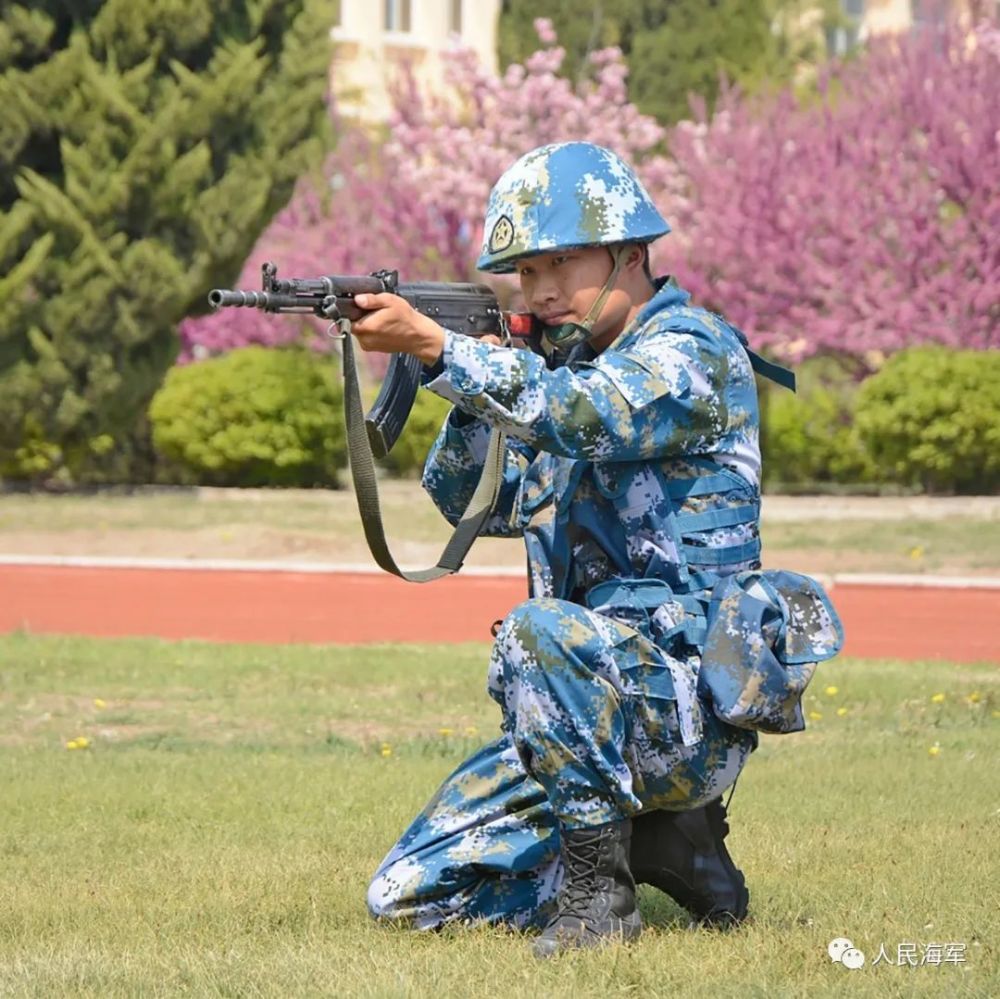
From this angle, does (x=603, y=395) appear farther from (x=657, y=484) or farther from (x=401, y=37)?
(x=401, y=37)

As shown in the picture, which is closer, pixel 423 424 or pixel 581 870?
pixel 581 870

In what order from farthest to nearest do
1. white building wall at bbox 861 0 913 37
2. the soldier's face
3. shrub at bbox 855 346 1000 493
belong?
white building wall at bbox 861 0 913 37 < shrub at bbox 855 346 1000 493 < the soldier's face

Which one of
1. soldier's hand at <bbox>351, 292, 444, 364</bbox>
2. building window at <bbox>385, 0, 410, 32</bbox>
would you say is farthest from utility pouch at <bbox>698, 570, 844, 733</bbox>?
building window at <bbox>385, 0, 410, 32</bbox>

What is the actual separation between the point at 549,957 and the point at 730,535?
1017 millimetres

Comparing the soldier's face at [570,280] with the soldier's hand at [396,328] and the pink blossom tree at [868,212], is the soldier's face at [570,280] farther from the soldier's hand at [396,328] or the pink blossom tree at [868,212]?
the pink blossom tree at [868,212]

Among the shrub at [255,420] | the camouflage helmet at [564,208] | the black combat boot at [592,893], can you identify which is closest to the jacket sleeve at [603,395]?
the camouflage helmet at [564,208]

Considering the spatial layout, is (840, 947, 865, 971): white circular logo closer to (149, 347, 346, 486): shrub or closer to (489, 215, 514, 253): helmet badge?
(489, 215, 514, 253): helmet badge

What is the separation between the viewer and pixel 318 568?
1594cm

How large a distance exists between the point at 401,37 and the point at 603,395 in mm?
42702

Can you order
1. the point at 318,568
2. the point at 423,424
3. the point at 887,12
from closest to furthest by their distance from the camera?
the point at 318,568 < the point at 423,424 < the point at 887,12

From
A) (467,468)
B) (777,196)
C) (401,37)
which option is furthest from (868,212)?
(467,468)

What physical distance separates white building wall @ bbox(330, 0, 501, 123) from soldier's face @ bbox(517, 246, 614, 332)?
38.9m

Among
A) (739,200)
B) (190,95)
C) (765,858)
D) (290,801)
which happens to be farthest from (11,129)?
(765,858)

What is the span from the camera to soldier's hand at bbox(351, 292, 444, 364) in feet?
13.9
